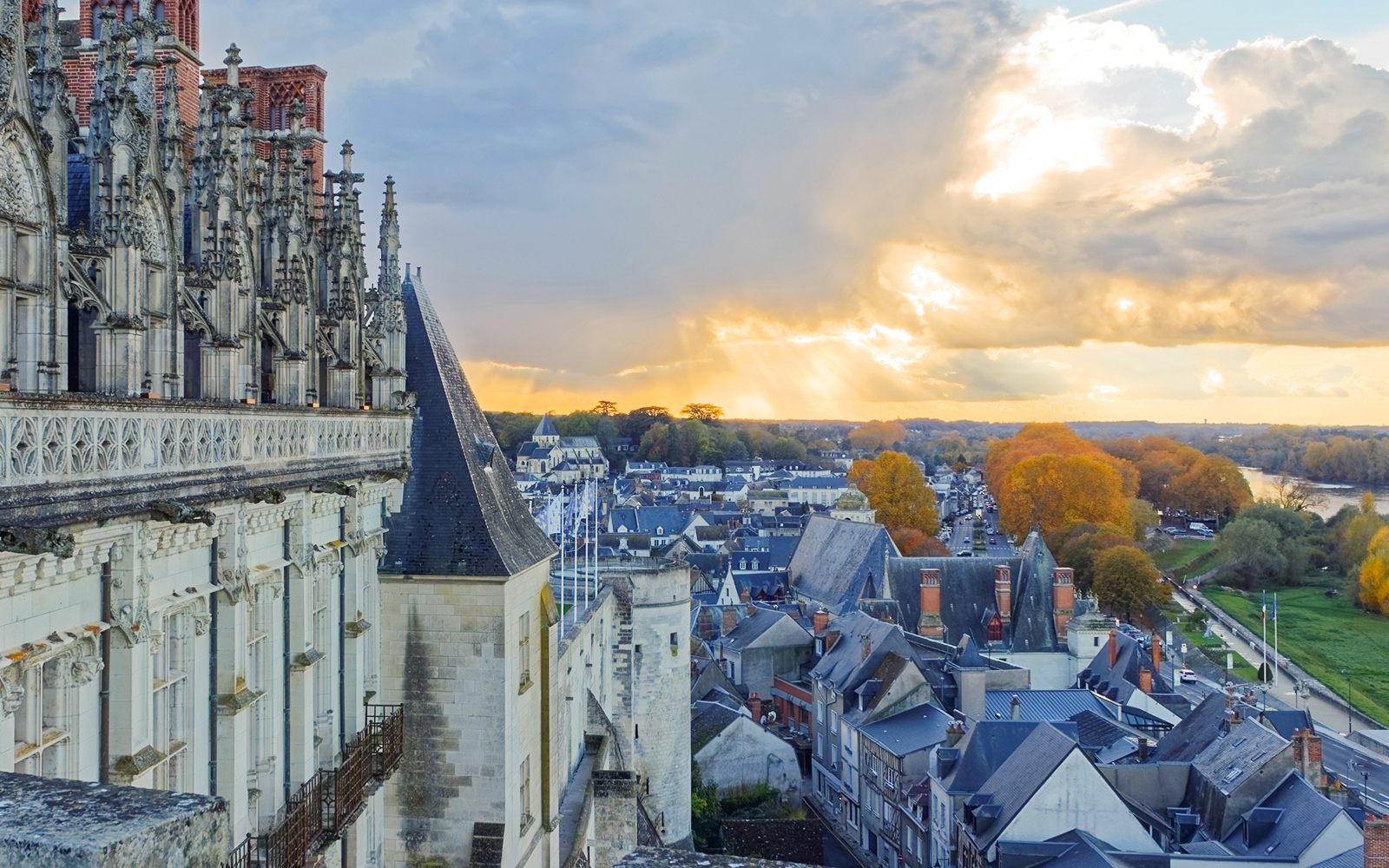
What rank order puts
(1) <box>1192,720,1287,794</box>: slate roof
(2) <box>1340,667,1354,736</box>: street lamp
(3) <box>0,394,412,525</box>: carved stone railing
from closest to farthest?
1. (3) <box>0,394,412,525</box>: carved stone railing
2. (1) <box>1192,720,1287,794</box>: slate roof
3. (2) <box>1340,667,1354,736</box>: street lamp

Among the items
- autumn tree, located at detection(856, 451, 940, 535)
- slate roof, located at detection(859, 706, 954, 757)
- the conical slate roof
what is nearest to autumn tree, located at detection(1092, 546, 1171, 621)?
autumn tree, located at detection(856, 451, 940, 535)

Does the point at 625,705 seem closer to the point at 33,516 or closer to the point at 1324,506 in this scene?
the point at 33,516

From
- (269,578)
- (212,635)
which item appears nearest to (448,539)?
(269,578)

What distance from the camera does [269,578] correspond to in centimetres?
1073

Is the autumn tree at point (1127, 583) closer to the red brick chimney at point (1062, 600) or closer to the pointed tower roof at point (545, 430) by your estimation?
the red brick chimney at point (1062, 600)

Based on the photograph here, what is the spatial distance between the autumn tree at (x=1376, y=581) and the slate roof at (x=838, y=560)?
37015 mm

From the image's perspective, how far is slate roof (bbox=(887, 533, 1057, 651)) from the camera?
5384 cm

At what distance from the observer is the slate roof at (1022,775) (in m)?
26.5

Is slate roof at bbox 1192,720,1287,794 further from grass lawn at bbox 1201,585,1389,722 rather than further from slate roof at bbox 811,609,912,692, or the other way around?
grass lawn at bbox 1201,585,1389,722

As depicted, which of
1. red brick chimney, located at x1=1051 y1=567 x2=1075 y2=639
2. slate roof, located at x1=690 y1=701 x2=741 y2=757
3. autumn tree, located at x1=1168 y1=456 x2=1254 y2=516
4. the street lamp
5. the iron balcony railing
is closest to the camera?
the iron balcony railing

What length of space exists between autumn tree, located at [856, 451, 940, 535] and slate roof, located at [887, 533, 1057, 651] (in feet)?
115

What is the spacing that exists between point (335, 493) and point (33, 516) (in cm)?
580

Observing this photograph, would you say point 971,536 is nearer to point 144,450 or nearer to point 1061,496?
point 1061,496

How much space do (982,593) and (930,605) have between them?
2.94m
